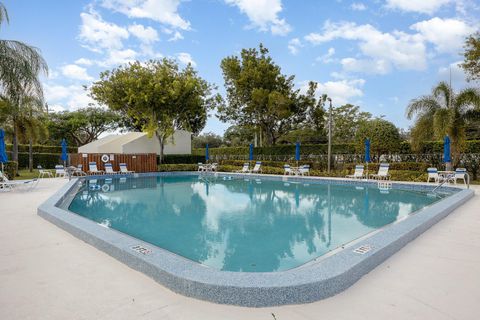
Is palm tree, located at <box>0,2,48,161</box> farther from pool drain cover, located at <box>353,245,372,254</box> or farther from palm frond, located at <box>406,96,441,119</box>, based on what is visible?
palm frond, located at <box>406,96,441,119</box>

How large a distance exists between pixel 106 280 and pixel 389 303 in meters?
2.65

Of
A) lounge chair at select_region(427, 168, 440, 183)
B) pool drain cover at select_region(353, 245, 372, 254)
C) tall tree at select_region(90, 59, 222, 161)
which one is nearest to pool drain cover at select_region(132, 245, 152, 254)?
pool drain cover at select_region(353, 245, 372, 254)

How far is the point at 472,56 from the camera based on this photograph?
13828 mm

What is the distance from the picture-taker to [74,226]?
4.78 metres

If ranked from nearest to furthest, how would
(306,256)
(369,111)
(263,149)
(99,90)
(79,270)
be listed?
(79,270)
(306,256)
(99,90)
(263,149)
(369,111)

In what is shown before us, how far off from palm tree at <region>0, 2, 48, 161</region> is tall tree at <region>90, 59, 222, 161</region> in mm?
11362

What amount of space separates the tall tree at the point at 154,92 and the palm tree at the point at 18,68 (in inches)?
447

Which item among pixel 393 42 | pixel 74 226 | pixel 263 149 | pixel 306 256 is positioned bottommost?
pixel 306 256

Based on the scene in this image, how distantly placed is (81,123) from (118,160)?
17.1 m

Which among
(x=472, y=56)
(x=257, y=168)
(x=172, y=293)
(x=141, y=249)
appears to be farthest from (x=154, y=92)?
(x=172, y=293)

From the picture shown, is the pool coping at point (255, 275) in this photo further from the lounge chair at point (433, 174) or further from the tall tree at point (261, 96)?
the tall tree at point (261, 96)

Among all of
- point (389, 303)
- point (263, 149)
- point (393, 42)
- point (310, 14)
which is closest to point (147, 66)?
point (263, 149)

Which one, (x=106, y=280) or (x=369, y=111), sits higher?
(x=369, y=111)

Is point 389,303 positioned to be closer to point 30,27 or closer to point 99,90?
point 30,27
